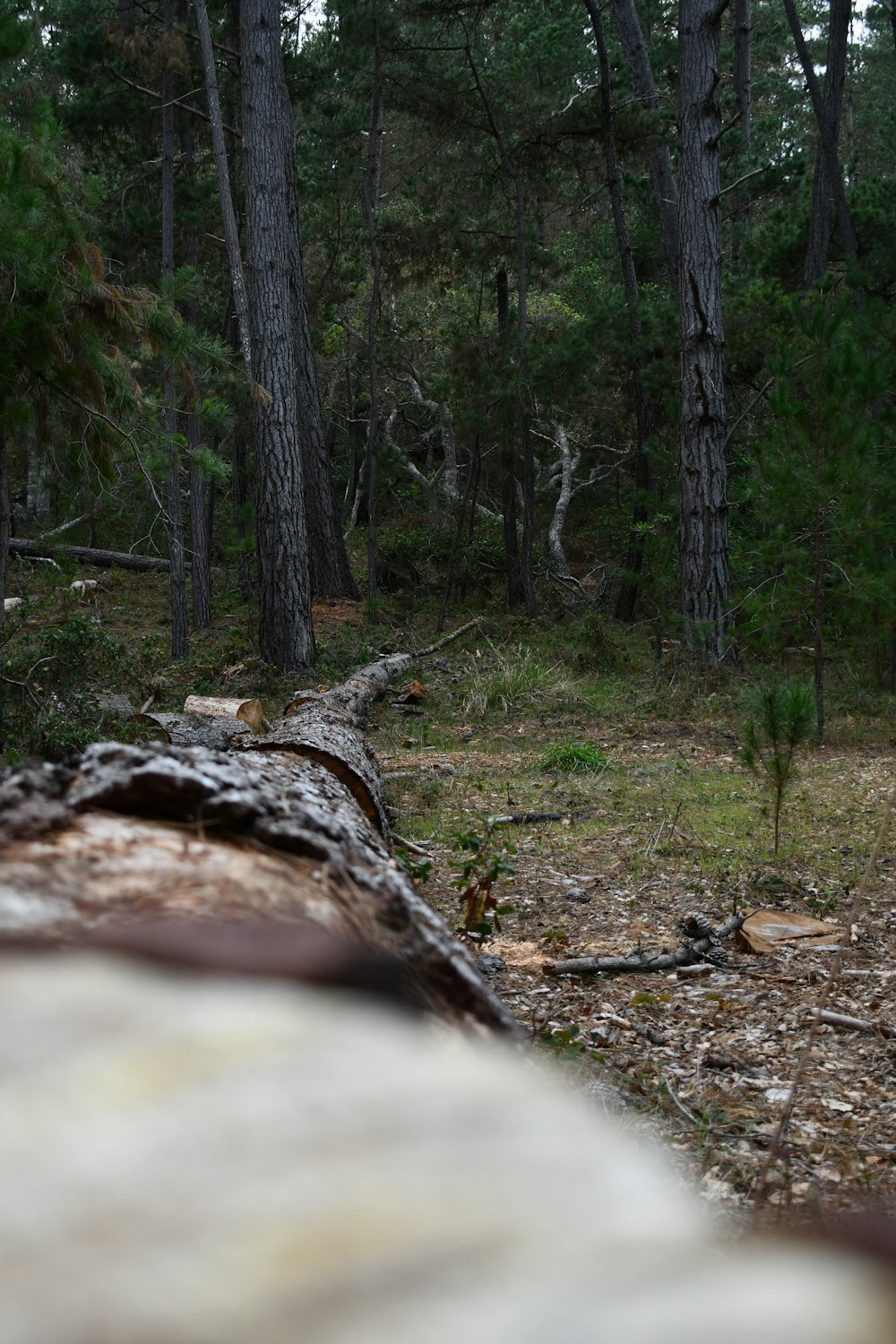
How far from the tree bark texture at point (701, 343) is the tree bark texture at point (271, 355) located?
4358 mm

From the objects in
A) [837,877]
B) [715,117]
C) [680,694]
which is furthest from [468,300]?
[837,877]

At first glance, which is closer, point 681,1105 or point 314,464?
point 681,1105

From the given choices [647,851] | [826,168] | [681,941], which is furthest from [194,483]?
[681,941]

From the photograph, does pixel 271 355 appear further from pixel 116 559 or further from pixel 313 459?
pixel 116 559

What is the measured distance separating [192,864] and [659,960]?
3.06 metres

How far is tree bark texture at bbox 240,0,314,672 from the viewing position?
11.0m

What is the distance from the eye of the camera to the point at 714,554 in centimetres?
1164

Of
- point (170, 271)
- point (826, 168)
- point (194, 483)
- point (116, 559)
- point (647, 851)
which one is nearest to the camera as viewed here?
point (647, 851)

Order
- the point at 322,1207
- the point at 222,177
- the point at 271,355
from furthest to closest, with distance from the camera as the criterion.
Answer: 1. the point at 222,177
2. the point at 271,355
3. the point at 322,1207

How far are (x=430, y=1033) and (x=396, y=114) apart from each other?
1977 centimetres

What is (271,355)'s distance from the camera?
11.1 metres

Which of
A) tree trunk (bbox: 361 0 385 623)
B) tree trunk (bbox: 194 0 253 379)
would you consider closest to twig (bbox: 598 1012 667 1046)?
tree trunk (bbox: 194 0 253 379)

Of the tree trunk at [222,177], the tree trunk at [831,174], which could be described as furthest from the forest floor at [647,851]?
the tree trunk at [831,174]

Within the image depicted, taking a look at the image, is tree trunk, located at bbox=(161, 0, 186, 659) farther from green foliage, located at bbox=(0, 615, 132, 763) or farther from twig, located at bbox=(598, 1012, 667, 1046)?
twig, located at bbox=(598, 1012, 667, 1046)
